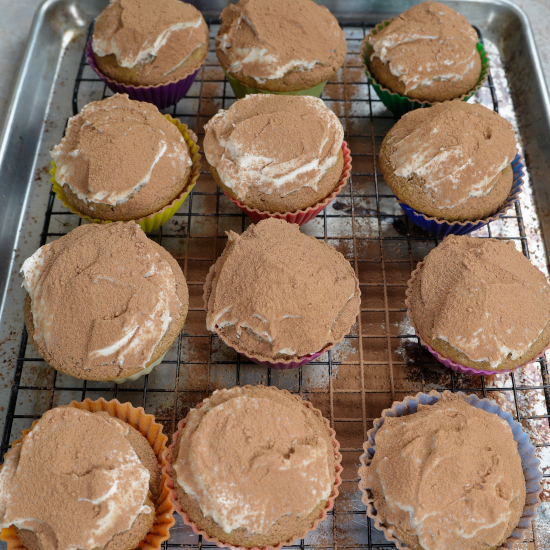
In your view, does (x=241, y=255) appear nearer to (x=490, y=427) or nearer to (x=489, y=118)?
(x=490, y=427)

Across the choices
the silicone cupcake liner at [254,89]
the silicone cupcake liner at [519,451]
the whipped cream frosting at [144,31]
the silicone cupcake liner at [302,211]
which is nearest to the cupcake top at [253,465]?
the silicone cupcake liner at [519,451]

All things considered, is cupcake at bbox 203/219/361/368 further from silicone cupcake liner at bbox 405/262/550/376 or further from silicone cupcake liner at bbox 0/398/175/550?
silicone cupcake liner at bbox 0/398/175/550

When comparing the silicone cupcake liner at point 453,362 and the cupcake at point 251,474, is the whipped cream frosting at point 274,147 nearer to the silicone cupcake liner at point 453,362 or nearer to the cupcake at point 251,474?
the silicone cupcake liner at point 453,362

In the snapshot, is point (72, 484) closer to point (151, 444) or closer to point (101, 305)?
point (151, 444)

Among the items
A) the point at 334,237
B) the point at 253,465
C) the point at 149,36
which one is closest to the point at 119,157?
the point at 149,36

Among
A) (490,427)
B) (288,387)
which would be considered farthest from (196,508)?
(490,427)

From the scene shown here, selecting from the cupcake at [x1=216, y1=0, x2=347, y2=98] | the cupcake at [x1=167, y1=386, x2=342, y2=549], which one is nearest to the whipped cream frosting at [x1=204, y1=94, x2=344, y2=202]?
the cupcake at [x1=216, y1=0, x2=347, y2=98]
